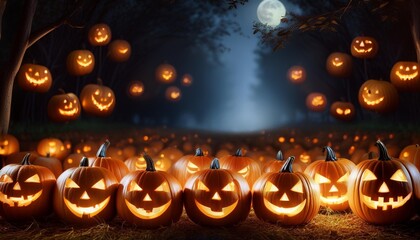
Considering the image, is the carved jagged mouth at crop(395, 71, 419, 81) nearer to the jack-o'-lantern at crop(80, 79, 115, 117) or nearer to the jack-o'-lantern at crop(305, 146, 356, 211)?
the jack-o'-lantern at crop(305, 146, 356, 211)

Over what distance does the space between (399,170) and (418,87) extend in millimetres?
5976

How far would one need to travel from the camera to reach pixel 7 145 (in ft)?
25.5

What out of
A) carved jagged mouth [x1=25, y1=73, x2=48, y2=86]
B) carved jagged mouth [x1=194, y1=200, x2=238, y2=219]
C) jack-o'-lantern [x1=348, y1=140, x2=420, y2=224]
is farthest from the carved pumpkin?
carved jagged mouth [x1=25, y1=73, x2=48, y2=86]

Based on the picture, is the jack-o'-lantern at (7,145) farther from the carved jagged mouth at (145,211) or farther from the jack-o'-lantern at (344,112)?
the jack-o'-lantern at (344,112)

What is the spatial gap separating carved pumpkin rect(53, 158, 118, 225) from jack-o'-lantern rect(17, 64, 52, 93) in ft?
18.7

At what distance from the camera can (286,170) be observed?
15.3 feet

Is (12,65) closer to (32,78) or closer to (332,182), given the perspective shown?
(32,78)

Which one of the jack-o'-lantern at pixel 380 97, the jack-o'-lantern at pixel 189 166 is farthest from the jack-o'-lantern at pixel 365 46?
the jack-o'-lantern at pixel 189 166

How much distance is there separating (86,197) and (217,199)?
4.36 ft

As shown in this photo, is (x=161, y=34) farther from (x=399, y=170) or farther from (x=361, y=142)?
(x=399, y=170)

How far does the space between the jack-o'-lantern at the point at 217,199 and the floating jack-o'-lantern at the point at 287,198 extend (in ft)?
0.68

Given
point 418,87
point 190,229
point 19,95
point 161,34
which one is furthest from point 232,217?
point 161,34

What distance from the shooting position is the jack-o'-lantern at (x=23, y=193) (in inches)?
185

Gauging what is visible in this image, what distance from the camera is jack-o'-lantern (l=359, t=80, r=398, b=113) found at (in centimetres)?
1042
